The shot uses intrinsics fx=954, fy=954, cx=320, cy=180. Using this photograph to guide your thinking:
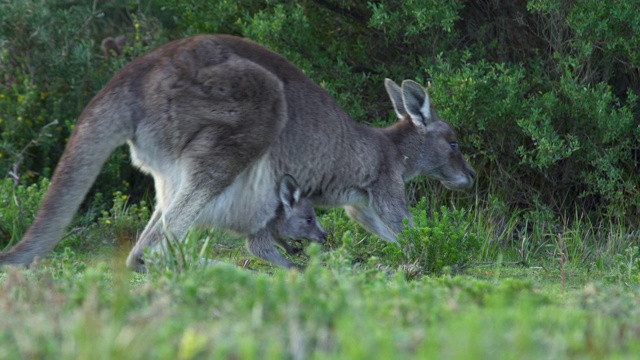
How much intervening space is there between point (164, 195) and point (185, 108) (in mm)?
588

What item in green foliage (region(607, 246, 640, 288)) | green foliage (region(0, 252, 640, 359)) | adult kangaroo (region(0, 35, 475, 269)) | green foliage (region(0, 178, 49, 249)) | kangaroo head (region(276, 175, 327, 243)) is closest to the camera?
green foliage (region(0, 252, 640, 359))

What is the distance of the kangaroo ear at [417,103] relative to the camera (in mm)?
7061

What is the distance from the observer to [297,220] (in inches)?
270

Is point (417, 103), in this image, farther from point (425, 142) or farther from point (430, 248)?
point (430, 248)

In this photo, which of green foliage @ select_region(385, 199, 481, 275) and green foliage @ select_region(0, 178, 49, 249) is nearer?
green foliage @ select_region(385, 199, 481, 275)

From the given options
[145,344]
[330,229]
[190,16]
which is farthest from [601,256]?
[145,344]

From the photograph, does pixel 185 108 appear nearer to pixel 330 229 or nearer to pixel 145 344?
pixel 330 229

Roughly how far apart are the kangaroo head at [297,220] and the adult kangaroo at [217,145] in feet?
0.33

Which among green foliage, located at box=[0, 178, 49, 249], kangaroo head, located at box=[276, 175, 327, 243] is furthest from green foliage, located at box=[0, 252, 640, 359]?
green foliage, located at box=[0, 178, 49, 249]

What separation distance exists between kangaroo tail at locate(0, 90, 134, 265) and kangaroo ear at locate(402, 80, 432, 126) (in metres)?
2.22

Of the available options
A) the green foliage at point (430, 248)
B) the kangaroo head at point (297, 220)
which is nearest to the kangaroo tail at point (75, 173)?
the kangaroo head at point (297, 220)

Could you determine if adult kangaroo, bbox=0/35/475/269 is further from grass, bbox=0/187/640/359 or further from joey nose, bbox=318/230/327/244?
grass, bbox=0/187/640/359

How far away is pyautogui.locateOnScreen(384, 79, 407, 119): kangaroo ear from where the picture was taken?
7.14m

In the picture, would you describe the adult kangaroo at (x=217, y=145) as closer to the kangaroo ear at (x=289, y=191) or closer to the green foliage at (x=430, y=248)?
the kangaroo ear at (x=289, y=191)
